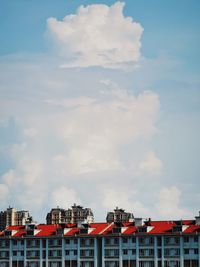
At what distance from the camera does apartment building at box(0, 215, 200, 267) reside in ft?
464

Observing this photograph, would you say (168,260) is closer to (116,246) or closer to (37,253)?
(116,246)

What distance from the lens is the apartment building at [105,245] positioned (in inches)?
5571

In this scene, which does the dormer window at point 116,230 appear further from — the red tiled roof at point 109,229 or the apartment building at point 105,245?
the red tiled roof at point 109,229

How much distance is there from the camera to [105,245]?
14700cm

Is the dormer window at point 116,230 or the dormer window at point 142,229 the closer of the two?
the dormer window at point 142,229

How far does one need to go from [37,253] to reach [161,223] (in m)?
27.6

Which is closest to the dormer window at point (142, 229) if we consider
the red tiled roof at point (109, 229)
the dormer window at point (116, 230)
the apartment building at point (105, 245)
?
the apartment building at point (105, 245)

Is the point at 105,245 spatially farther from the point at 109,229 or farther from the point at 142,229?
the point at 142,229

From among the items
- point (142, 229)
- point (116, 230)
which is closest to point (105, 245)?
point (116, 230)

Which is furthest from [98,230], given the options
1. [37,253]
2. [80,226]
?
[37,253]

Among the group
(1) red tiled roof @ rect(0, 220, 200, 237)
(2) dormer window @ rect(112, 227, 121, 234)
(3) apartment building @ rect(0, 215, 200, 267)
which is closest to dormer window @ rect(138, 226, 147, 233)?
(3) apartment building @ rect(0, 215, 200, 267)

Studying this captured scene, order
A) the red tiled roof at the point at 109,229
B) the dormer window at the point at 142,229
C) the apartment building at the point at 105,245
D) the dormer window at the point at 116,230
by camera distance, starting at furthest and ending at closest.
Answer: the dormer window at the point at 116,230, the dormer window at the point at 142,229, the red tiled roof at the point at 109,229, the apartment building at the point at 105,245

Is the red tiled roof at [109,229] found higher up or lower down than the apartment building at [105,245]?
higher up

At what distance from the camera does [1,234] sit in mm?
158000
